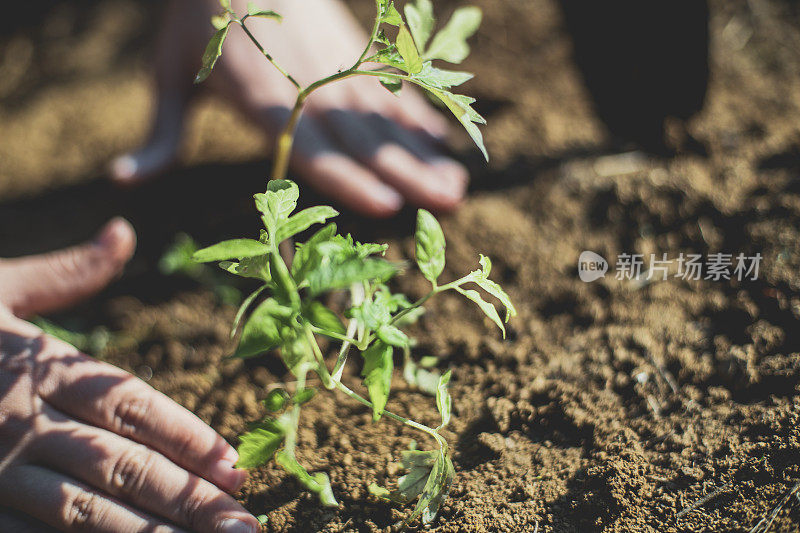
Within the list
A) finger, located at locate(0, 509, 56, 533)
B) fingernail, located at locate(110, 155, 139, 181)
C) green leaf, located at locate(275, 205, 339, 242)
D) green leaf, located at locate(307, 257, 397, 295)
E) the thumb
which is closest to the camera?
green leaf, located at locate(307, 257, 397, 295)

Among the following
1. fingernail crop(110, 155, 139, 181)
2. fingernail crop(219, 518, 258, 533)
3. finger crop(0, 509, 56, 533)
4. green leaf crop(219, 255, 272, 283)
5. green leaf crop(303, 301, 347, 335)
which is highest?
green leaf crop(219, 255, 272, 283)

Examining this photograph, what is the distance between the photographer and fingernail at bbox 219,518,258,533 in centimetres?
104

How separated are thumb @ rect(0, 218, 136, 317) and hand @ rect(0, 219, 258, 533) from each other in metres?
0.32

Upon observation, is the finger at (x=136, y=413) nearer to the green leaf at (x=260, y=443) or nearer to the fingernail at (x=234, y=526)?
the fingernail at (x=234, y=526)

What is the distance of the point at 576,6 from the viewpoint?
2080 mm

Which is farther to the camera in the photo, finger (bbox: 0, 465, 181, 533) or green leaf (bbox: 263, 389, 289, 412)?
finger (bbox: 0, 465, 181, 533)

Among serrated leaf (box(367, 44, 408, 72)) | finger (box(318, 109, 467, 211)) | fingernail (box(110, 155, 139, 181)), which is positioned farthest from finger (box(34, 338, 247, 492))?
finger (box(318, 109, 467, 211))

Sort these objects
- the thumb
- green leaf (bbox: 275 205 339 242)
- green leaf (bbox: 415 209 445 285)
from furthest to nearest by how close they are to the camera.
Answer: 1. the thumb
2. green leaf (bbox: 415 209 445 285)
3. green leaf (bbox: 275 205 339 242)

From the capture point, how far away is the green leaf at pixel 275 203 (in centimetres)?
94

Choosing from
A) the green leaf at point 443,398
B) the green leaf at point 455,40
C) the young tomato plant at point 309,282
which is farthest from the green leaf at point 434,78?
the green leaf at point 443,398

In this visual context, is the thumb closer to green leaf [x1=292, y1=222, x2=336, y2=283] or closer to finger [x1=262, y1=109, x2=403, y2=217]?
finger [x1=262, y1=109, x2=403, y2=217]

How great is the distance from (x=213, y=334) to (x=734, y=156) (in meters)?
1.74

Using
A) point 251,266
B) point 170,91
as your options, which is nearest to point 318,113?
point 170,91

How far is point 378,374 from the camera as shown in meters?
0.96
